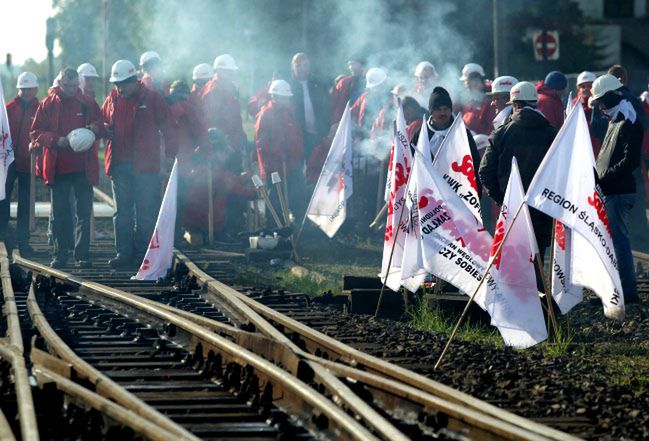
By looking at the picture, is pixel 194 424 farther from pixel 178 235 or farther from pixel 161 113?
pixel 178 235

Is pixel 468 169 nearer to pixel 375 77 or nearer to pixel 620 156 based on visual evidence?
pixel 620 156

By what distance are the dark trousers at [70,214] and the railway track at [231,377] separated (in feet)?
11.1

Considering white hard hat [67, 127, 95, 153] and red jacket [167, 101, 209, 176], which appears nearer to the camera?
white hard hat [67, 127, 95, 153]

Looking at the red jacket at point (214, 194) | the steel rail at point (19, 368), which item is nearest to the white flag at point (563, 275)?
the steel rail at point (19, 368)

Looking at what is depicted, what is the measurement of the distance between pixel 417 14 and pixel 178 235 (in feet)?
38.3

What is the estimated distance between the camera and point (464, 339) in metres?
10.7

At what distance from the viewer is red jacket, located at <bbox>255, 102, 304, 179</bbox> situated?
59.5 feet

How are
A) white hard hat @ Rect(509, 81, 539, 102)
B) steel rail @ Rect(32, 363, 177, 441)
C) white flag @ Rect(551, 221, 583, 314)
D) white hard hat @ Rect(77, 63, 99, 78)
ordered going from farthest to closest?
white hard hat @ Rect(77, 63, 99, 78)
white hard hat @ Rect(509, 81, 539, 102)
white flag @ Rect(551, 221, 583, 314)
steel rail @ Rect(32, 363, 177, 441)

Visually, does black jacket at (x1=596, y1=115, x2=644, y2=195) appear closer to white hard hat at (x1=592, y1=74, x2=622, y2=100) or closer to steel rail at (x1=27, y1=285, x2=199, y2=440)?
white hard hat at (x1=592, y1=74, x2=622, y2=100)

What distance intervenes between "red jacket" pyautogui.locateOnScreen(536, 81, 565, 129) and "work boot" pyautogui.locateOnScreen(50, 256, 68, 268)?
18.5ft

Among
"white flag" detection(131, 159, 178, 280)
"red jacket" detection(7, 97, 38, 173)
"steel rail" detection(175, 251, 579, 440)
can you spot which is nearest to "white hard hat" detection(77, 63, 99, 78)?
"red jacket" detection(7, 97, 38, 173)

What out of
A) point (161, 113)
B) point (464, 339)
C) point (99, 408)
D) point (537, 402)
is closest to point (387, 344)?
point (464, 339)

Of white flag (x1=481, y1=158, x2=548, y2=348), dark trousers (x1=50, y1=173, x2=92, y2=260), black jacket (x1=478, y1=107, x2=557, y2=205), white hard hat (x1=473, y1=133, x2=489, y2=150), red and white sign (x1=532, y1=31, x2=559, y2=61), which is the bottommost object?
white flag (x1=481, y1=158, x2=548, y2=348)

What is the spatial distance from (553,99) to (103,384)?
30.3 feet
